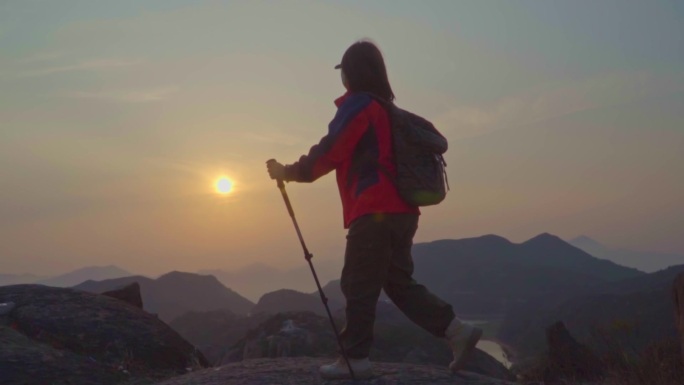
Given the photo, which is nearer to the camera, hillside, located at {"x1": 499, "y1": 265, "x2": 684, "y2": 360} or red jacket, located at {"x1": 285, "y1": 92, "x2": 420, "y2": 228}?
red jacket, located at {"x1": 285, "y1": 92, "x2": 420, "y2": 228}

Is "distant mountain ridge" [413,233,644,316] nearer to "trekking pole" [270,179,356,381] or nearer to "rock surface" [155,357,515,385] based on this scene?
"rock surface" [155,357,515,385]

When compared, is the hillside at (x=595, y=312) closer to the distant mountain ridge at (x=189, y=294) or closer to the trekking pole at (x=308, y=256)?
the distant mountain ridge at (x=189, y=294)

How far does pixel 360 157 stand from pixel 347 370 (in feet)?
5.73

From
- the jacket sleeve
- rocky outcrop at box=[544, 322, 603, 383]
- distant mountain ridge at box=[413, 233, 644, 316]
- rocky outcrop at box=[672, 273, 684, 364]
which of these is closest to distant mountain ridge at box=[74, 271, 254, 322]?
distant mountain ridge at box=[413, 233, 644, 316]

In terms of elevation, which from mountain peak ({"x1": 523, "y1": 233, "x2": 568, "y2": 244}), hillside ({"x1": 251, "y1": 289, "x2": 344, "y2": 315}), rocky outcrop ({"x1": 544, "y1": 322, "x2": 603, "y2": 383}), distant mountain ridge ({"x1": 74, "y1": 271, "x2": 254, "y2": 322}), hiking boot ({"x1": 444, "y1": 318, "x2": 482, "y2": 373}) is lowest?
rocky outcrop ({"x1": 544, "y1": 322, "x2": 603, "y2": 383})

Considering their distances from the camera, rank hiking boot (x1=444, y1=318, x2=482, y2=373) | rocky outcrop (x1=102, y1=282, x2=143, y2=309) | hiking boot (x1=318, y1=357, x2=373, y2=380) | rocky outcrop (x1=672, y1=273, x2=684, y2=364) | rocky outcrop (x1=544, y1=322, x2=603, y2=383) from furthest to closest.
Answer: rocky outcrop (x1=102, y1=282, x2=143, y2=309) → rocky outcrop (x1=544, y1=322, x2=603, y2=383) → rocky outcrop (x1=672, y1=273, x2=684, y2=364) → hiking boot (x1=444, y1=318, x2=482, y2=373) → hiking boot (x1=318, y1=357, x2=373, y2=380)

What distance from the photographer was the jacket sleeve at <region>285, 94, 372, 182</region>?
5.65 metres

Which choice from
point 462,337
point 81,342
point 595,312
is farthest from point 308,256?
point 595,312

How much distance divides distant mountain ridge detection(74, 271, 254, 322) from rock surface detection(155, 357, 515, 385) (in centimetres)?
5662

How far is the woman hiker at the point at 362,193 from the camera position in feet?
18.6

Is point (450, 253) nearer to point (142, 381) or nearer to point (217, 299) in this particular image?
point (217, 299)

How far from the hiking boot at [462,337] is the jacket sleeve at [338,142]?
1.72 metres

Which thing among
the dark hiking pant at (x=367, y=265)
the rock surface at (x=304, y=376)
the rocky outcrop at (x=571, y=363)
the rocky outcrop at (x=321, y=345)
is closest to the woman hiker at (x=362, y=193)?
the dark hiking pant at (x=367, y=265)

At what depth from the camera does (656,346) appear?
7.79 meters
